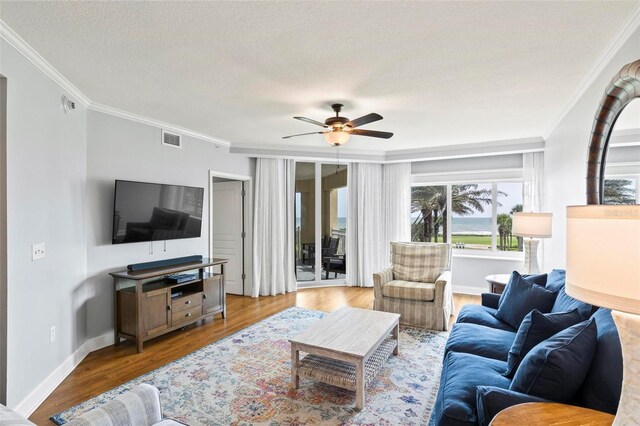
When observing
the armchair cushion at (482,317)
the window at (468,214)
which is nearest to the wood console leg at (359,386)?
the armchair cushion at (482,317)

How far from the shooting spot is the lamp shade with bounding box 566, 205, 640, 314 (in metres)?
0.81

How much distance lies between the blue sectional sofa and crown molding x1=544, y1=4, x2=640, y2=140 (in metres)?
1.65

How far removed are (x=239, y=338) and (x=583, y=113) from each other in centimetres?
405

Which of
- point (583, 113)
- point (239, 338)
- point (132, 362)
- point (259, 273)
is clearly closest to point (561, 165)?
point (583, 113)

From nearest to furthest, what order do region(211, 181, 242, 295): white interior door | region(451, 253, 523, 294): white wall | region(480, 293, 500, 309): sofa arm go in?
region(480, 293, 500, 309): sofa arm < region(451, 253, 523, 294): white wall < region(211, 181, 242, 295): white interior door

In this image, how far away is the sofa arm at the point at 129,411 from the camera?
4.23 feet

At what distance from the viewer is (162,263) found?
13.1 ft

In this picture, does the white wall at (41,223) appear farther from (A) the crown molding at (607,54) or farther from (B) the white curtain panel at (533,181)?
(B) the white curtain panel at (533,181)

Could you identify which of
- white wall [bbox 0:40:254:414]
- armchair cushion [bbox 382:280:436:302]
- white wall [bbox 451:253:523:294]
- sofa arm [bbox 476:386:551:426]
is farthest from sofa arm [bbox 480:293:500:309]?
white wall [bbox 0:40:254:414]

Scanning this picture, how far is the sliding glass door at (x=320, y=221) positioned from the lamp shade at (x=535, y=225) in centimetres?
319

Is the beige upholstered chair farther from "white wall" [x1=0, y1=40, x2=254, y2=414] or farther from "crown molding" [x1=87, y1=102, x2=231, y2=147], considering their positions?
"crown molding" [x1=87, y1=102, x2=231, y2=147]

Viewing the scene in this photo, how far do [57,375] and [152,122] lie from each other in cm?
278

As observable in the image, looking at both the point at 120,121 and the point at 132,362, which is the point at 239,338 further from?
the point at 120,121

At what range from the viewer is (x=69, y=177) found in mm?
3002
